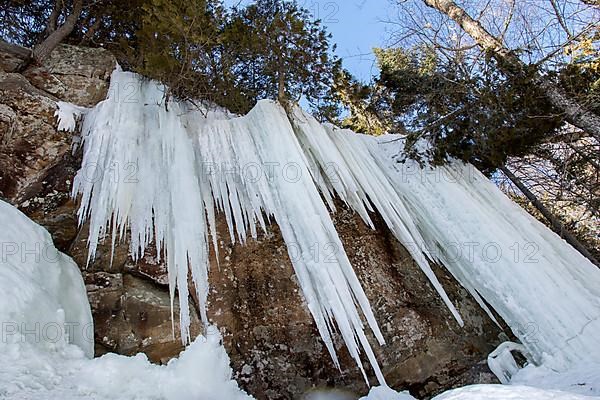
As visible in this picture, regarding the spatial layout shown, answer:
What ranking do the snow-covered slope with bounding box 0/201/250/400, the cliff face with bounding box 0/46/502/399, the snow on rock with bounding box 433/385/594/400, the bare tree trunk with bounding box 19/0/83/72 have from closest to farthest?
1. the snow on rock with bounding box 433/385/594/400
2. the snow-covered slope with bounding box 0/201/250/400
3. the cliff face with bounding box 0/46/502/399
4. the bare tree trunk with bounding box 19/0/83/72

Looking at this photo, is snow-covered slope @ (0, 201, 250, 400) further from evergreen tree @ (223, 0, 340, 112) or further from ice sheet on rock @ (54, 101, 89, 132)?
evergreen tree @ (223, 0, 340, 112)

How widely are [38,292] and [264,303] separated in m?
1.88

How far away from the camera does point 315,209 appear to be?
4.51 m

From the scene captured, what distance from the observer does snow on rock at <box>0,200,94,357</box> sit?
264cm

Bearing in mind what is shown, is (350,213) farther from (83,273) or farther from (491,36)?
(491,36)

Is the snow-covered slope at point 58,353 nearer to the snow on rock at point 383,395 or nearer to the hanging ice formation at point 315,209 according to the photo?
the hanging ice formation at point 315,209

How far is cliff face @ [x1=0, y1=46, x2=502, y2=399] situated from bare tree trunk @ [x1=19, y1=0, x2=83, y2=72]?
4.27 feet

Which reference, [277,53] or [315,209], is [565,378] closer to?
[315,209]

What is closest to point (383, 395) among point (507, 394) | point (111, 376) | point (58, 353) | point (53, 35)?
point (507, 394)

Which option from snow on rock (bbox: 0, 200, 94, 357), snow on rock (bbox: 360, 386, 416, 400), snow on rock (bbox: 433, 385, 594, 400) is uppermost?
snow on rock (bbox: 0, 200, 94, 357)

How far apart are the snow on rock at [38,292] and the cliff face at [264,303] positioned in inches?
10.9

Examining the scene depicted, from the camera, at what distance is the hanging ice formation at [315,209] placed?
13.1 feet

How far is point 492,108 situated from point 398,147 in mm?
1201

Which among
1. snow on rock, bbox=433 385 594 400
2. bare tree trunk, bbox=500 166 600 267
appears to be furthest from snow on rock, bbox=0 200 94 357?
bare tree trunk, bbox=500 166 600 267
